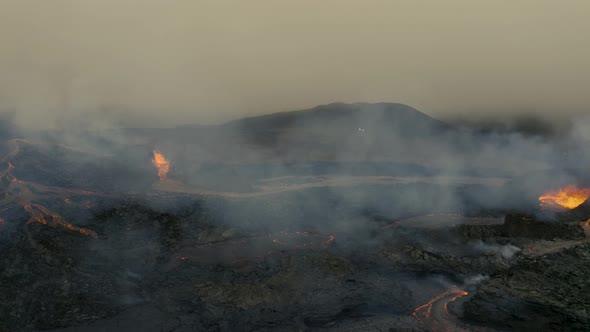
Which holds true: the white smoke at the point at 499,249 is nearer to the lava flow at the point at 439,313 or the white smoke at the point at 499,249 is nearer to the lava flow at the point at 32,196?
the lava flow at the point at 439,313

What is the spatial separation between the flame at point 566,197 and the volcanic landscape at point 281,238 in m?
0.22

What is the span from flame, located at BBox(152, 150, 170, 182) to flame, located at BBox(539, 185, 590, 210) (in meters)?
43.0

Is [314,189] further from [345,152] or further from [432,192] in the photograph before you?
[345,152]

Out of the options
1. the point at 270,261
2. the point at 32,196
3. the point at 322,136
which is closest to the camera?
the point at 270,261

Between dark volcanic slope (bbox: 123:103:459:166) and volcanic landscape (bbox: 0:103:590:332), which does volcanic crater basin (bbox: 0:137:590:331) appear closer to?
volcanic landscape (bbox: 0:103:590:332)

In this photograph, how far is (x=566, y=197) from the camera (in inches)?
1992

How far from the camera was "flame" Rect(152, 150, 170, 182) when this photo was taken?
5413 cm

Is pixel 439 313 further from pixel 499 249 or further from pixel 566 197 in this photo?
pixel 566 197

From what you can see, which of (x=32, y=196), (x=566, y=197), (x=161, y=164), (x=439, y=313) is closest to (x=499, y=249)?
(x=439, y=313)

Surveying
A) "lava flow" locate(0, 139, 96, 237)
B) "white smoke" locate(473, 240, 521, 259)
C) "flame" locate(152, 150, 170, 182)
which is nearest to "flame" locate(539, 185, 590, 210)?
"white smoke" locate(473, 240, 521, 259)

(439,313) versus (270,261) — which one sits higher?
(270,261)

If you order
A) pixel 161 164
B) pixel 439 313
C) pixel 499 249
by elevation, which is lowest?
pixel 439 313

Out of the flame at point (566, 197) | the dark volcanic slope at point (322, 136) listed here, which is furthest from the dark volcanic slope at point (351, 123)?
the flame at point (566, 197)

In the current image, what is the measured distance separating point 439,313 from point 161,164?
40804mm
